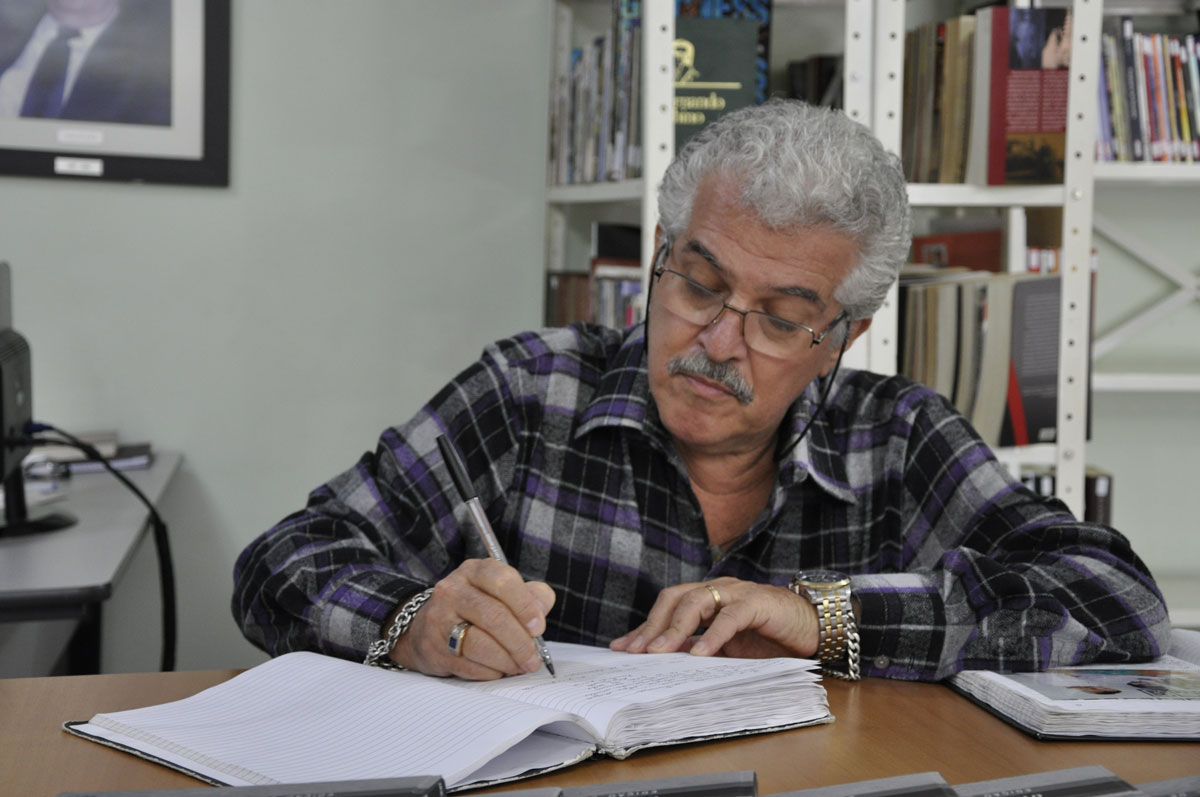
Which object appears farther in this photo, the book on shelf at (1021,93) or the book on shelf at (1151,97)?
the book on shelf at (1151,97)

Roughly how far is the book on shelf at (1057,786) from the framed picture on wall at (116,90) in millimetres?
2278

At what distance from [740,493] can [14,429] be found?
1.21 metres

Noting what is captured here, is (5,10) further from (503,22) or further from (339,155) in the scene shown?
(503,22)

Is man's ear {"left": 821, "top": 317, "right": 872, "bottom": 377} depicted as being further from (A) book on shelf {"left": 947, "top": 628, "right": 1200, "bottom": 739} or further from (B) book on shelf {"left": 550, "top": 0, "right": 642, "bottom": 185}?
(B) book on shelf {"left": 550, "top": 0, "right": 642, "bottom": 185}

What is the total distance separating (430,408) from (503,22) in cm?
169

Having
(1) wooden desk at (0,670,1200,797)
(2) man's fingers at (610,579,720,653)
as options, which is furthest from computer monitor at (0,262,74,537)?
(2) man's fingers at (610,579,720,653)

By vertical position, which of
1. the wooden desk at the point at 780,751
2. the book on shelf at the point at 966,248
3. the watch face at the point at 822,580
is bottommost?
the wooden desk at the point at 780,751

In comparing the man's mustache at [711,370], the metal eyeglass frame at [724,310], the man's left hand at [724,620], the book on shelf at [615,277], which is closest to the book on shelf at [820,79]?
the book on shelf at [615,277]

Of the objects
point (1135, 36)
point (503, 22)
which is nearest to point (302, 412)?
point (503, 22)

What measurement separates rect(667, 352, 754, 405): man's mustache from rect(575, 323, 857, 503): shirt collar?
0.30 ft

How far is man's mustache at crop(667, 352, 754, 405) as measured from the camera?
3.95ft

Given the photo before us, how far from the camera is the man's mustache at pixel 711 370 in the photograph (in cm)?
120

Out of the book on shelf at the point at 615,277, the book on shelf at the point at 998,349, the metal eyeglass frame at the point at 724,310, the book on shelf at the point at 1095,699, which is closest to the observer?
the book on shelf at the point at 1095,699

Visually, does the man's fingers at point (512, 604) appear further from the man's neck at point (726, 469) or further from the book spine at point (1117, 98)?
the book spine at point (1117, 98)
